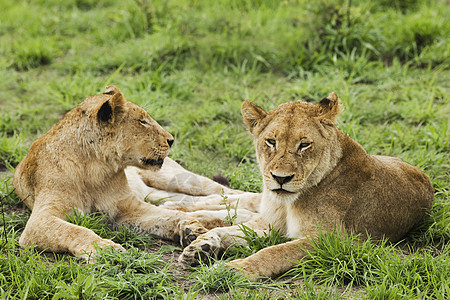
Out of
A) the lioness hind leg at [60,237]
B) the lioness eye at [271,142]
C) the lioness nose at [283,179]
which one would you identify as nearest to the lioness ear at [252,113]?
the lioness eye at [271,142]

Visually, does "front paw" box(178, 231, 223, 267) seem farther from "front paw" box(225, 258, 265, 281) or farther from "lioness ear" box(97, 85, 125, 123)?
"lioness ear" box(97, 85, 125, 123)

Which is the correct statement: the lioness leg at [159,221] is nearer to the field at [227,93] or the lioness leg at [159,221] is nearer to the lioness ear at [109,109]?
the field at [227,93]

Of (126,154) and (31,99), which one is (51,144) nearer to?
(126,154)

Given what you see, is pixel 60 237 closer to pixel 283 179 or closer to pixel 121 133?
pixel 121 133

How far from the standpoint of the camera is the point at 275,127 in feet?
12.4

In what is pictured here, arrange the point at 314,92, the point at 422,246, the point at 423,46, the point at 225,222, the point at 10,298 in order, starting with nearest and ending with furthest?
the point at 10,298, the point at 422,246, the point at 225,222, the point at 314,92, the point at 423,46

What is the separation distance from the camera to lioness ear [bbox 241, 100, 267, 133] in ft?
13.1

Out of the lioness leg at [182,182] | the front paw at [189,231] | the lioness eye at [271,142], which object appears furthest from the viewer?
the lioness leg at [182,182]

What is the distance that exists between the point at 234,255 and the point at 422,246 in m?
1.30

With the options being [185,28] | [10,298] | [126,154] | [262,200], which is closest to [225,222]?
[262,200]

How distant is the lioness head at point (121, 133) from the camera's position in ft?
13.4

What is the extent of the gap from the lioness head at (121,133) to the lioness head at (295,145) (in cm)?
72

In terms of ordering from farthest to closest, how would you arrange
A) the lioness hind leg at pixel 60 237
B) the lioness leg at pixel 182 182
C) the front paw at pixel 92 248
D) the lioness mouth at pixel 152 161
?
the lioness leg at pixel 182 182 < the lioness mouth at pixel 152 161 < the lioness hind leg at pixel 60 237 < the front paw at pixel 92 248

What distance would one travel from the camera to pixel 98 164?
4.15 m
